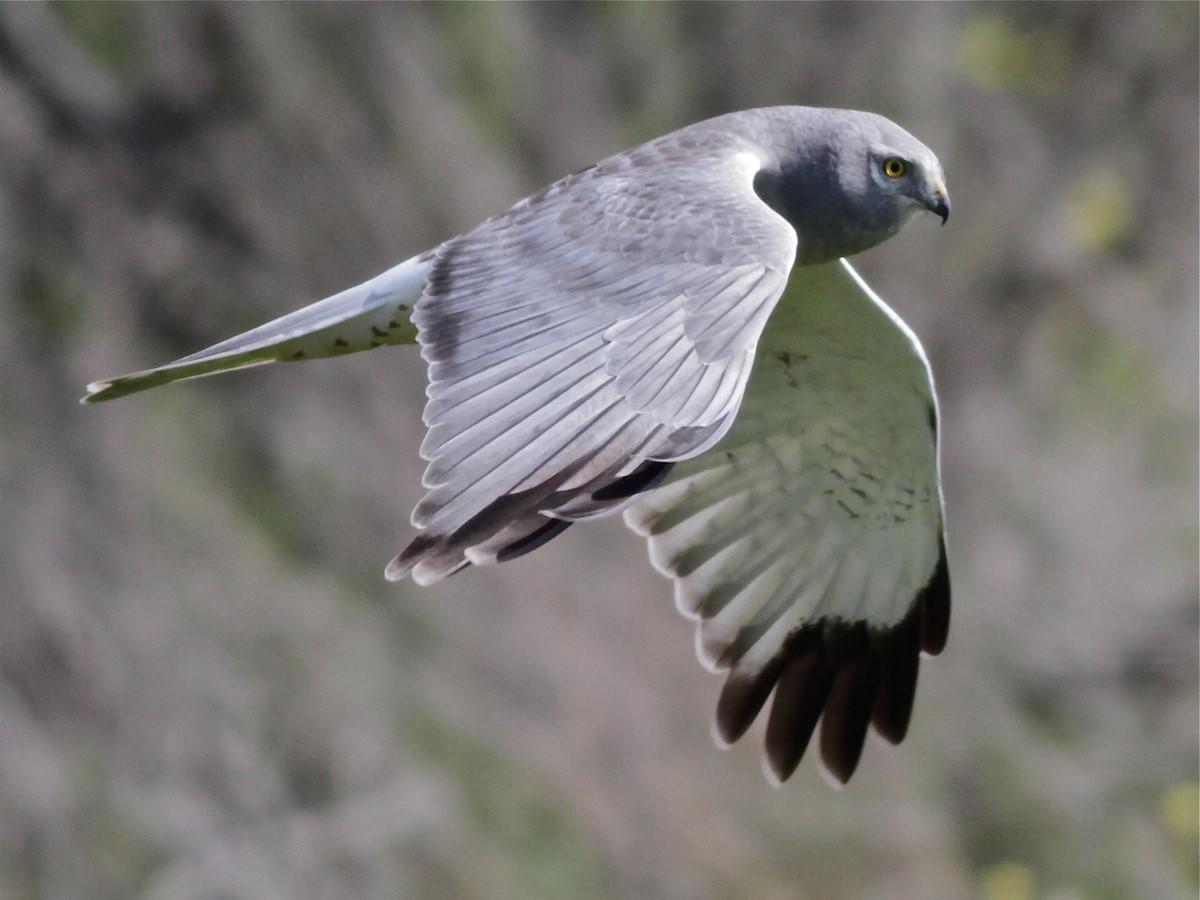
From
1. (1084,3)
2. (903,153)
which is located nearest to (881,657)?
(903,153)

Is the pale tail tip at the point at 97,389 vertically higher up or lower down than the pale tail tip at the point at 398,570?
lower down

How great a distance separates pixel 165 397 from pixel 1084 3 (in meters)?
5.42

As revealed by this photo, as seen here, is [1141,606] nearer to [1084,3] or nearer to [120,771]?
[1084,3]

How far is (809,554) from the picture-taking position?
489 cm

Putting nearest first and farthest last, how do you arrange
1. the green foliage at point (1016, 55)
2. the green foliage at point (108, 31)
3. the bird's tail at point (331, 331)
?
the bird's tail at point (331, 331), the green foliage at point (108, 31), the green foliage at point (1016, 55)

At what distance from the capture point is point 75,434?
22.6 feet

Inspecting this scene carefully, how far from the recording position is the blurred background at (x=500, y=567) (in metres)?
6.82

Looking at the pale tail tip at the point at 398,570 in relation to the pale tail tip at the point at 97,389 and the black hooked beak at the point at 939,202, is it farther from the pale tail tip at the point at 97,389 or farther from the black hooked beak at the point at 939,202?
the black hooked beak at the point at 939,202

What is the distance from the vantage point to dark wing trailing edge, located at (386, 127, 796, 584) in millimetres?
3104

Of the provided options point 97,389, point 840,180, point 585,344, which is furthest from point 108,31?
point 585,344

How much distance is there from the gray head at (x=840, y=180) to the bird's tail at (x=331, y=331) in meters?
0.83

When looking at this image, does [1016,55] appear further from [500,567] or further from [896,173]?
[896,173]

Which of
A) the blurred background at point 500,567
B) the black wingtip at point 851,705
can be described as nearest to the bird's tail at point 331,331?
the black wingtip at point 851,705

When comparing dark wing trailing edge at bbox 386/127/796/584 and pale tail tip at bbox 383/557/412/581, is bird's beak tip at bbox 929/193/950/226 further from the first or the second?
pale tail tip at bbox 383/557/412/581
